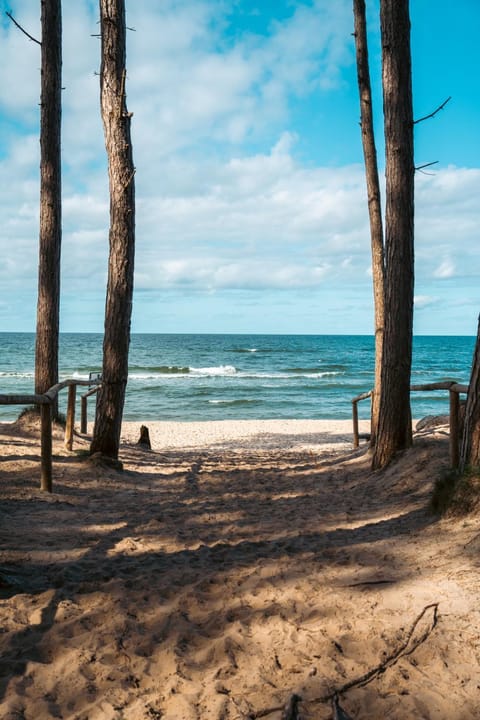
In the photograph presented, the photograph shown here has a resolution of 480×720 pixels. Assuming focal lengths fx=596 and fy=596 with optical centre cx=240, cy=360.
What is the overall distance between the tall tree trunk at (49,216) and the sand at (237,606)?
12.3 ft

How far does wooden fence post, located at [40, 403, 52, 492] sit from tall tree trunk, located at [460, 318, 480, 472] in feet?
12.2

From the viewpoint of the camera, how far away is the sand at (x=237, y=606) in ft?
7.75

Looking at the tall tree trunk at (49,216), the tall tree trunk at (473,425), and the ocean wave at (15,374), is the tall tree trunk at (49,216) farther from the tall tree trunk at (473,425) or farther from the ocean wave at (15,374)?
the ocean wave at (15,374)

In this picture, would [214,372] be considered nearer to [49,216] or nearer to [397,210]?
[49,216]

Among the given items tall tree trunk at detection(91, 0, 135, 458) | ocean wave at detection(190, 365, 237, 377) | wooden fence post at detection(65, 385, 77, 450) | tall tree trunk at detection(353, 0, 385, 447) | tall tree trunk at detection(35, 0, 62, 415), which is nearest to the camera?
tall tree trunk at detection(91, 0, 135, 458)

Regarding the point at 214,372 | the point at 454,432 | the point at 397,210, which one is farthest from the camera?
the point at 214,372

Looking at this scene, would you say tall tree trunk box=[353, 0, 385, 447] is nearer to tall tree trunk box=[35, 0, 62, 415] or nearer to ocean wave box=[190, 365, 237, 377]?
tall tree trunk box=[35, 0, 62, 415]

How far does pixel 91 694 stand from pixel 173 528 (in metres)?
2.55

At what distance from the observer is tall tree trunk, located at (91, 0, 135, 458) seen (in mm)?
7492

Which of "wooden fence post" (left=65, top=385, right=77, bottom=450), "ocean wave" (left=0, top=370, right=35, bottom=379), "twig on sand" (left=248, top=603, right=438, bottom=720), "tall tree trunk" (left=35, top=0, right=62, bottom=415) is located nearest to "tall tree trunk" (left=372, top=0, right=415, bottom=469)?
"wooden fence post" (left=65, top=385, right=77, bottom=450)

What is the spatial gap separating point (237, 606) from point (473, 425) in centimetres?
224

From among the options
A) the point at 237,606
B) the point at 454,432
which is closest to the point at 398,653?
the point at 237,606

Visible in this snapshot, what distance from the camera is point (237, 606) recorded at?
10.6 ft

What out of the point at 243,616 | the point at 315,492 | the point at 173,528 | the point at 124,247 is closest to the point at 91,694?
the point at 243,616
